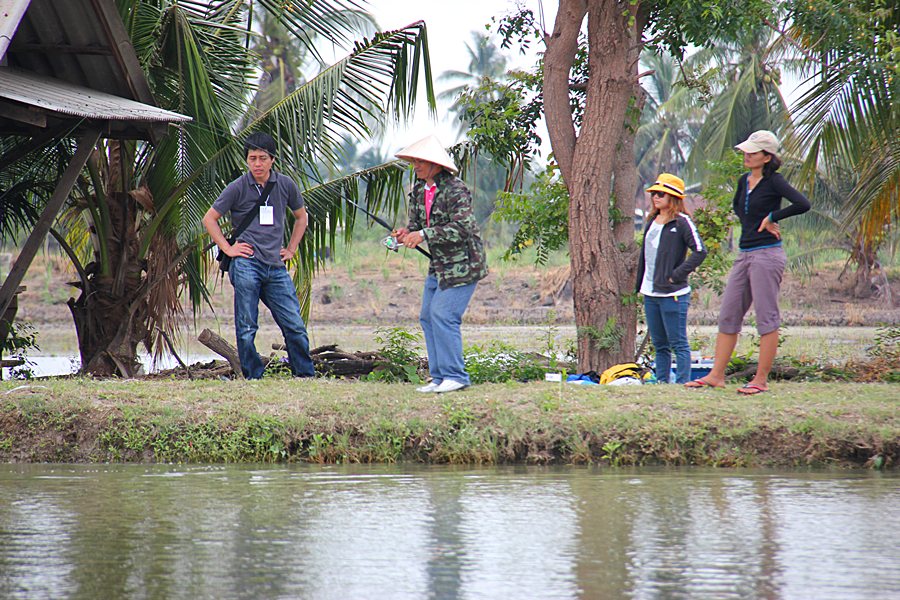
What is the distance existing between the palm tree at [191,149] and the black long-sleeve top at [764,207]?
153 inches

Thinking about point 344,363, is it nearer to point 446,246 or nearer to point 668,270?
point 446,246

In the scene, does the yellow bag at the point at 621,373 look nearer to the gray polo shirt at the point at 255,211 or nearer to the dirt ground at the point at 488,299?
the gray polo shirt at the point at 255,211

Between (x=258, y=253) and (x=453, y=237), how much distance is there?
189 cm

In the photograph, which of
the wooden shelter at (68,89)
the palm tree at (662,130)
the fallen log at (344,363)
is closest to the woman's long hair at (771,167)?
the fallen log at (344,363)

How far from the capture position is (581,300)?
1024 centimetres

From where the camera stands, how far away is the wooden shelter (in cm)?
820

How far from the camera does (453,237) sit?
764cm

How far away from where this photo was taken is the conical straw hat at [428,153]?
301 inches

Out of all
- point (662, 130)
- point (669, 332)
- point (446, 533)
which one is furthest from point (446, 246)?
point (662, 130)

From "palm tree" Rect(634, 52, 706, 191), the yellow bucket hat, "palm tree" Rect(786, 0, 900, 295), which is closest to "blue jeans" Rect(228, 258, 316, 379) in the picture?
the yellow bucket hat

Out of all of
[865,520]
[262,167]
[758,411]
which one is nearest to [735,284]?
[758,411]

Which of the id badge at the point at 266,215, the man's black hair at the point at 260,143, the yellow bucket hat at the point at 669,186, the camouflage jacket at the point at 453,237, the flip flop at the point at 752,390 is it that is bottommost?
the flip flop at the point at 752,390

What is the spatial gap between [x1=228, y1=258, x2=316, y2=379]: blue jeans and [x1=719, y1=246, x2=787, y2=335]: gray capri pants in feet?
11.5

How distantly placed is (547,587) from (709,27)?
7.20 meters
